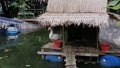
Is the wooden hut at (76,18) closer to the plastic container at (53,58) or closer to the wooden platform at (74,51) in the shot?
the wooden platform at (74,51)

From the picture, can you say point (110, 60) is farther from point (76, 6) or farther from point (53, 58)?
point (76, 6)

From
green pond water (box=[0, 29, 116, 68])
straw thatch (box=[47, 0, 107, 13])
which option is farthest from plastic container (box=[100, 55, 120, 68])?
straw thatch (box=[47, 0, 107, 13])

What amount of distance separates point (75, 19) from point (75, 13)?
100 cm

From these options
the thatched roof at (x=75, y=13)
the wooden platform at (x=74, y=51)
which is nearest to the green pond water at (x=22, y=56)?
the wooden platform at (x=74, y=51)

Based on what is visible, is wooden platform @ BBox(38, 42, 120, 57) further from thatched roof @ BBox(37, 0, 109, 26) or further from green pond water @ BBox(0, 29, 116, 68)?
thatched roof @ BBox(37, 0, 109, 26)

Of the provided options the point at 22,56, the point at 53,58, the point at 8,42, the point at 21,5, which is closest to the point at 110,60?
the point at 53,58

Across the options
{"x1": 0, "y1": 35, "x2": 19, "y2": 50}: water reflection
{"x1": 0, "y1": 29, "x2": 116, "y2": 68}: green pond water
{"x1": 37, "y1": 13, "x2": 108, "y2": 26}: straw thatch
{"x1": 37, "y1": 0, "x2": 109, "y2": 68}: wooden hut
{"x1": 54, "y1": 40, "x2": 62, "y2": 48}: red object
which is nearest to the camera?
{"x1": 37, "y1": 13, "x2": 108, "y2": 26}: straw thatch

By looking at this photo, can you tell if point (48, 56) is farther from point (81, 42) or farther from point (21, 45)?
point (21, 45)

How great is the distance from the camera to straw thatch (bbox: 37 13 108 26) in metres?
9.34

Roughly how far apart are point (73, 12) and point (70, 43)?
50.5 inches

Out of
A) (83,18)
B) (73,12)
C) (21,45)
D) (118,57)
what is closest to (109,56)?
(118,57)

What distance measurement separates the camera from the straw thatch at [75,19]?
9.34 meters

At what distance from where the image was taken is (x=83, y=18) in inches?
377

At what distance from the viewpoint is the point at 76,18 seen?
963cm
